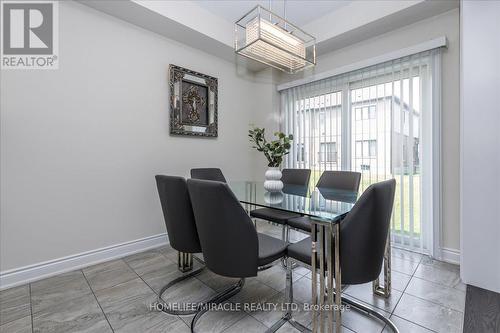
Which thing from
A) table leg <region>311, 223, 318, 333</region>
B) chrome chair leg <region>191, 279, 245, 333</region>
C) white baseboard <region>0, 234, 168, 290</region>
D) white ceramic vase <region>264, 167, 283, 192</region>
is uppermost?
white ceramic vase <region>264, 167, 283, 192</region>

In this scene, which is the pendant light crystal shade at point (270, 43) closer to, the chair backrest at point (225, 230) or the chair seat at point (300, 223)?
the chair backrest at point (225, 230)

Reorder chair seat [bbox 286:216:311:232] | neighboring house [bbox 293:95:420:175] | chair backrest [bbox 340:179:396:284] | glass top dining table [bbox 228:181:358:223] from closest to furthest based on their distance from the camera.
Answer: chair backrest [bbox 340:179:396:284], glass top dining table [bbox 228:181:358:223], chair seat [bbox 286:216:311:232], neighboring house [bbox 293:95:420:175]

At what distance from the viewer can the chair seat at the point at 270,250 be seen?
131cm

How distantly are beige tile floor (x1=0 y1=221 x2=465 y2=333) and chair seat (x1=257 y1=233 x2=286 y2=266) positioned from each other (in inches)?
17.0

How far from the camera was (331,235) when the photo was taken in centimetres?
119

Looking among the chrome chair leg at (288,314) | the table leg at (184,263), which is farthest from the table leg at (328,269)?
the table leg at (184,263)

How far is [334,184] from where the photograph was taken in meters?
2.31

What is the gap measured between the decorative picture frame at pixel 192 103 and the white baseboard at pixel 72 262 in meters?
1.35

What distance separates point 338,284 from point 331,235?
24 centimetres

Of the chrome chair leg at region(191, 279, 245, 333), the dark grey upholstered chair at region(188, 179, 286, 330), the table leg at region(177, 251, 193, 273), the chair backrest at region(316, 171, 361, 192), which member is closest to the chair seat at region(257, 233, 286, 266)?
the dark grey upholstered chair at region(188, 179, 286, 330)

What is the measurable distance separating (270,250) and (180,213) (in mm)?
662

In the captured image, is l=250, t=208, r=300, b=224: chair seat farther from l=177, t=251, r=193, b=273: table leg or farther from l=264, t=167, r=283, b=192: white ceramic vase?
l=177, t=251, r=193, b=273: table leg

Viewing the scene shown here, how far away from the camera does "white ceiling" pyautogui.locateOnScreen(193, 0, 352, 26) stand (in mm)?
2584

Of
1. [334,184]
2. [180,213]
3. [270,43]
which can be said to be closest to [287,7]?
[270,43]
